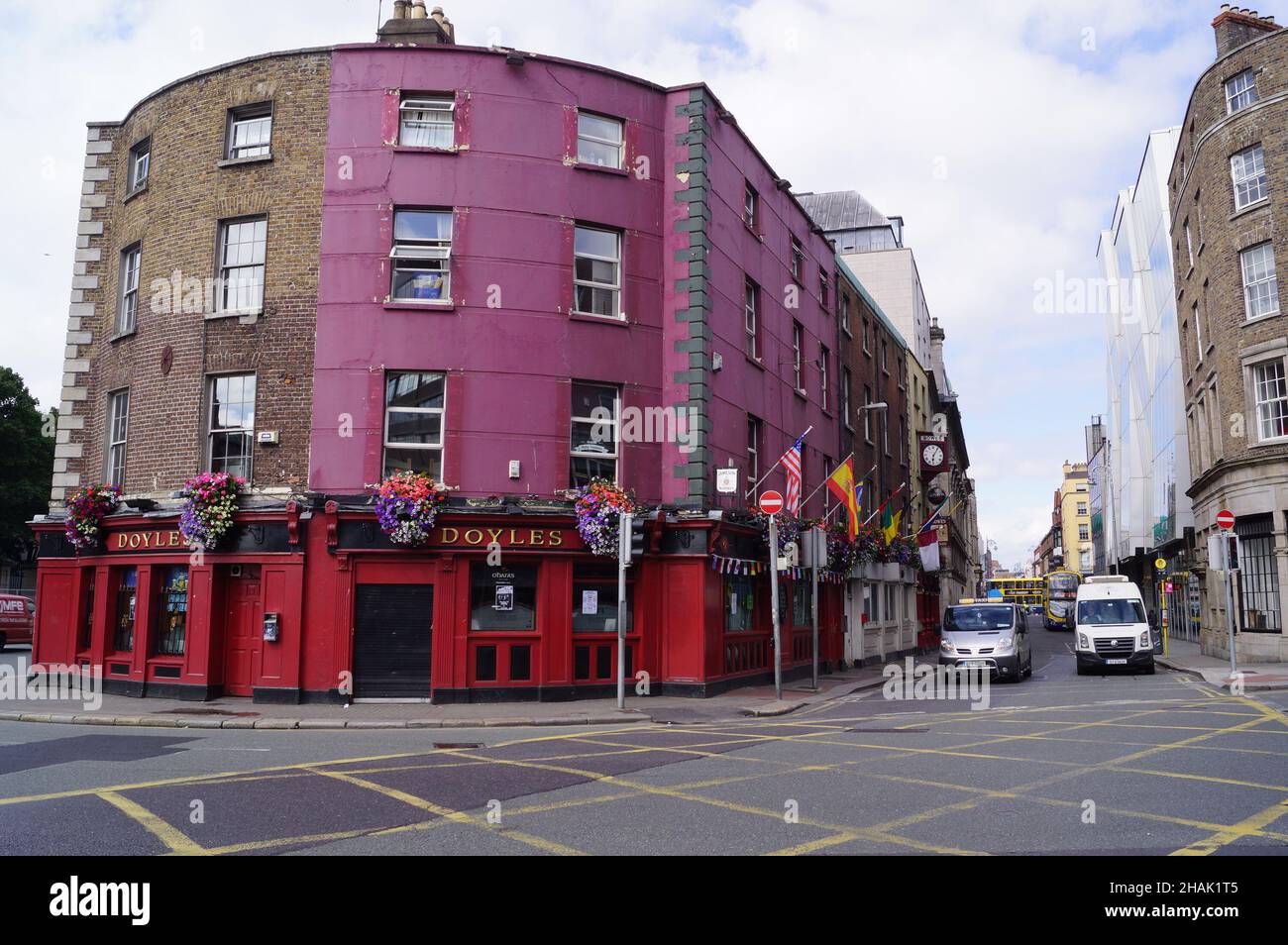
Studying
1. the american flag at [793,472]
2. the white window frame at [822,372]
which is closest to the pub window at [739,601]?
the american flag at [793,472]

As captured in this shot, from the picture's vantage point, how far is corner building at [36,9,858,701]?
57.4 feet

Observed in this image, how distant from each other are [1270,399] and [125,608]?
30.5 m

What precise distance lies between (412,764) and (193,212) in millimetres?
14135

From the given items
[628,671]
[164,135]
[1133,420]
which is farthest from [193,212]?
[1133,420]

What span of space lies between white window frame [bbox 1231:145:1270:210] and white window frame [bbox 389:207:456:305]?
24.3 m

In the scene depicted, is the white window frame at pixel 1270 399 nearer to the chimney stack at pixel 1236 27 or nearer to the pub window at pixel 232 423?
the chimney stack at pixel 1236 27

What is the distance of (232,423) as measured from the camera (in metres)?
18.7

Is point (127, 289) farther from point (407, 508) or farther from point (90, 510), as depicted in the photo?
point (407, 508)

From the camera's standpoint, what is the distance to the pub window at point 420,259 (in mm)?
18453

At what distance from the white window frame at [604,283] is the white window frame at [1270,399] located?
65.8 ft

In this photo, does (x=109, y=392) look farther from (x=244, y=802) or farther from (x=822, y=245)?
(x=822, y=245)

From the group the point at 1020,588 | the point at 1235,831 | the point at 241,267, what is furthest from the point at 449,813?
the point at 1020,588

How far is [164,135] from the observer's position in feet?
67.1
